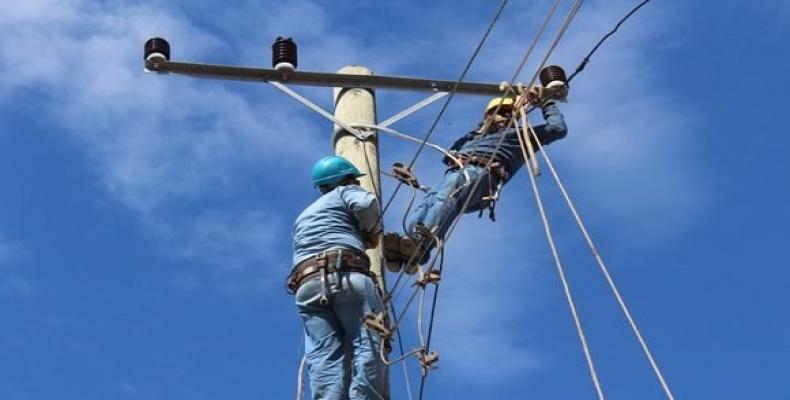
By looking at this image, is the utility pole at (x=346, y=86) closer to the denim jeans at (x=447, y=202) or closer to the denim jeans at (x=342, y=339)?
the denim jeans at (x=447, y=202)

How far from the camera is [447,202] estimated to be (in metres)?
7.73

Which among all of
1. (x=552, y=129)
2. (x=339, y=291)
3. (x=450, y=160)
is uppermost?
(x=552, y=129)

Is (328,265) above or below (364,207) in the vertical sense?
below

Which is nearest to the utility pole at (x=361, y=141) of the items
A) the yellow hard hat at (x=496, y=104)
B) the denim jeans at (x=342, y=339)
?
the denim jeans at (x=342, y=339)

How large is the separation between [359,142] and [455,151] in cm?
117

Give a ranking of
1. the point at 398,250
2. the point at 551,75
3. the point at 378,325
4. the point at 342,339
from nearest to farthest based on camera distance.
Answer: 1. the point at 378,325
2. the point at 342,339
3. the point at 398,250
4. the point at 551,75

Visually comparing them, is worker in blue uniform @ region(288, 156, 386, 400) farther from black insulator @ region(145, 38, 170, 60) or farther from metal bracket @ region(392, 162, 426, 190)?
black insulator @ region(145, 38, 170, 60)

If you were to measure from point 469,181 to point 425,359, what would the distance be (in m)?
1.68

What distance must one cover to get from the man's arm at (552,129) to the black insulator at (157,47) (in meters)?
2.34

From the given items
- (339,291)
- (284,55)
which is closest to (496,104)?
(284,55)

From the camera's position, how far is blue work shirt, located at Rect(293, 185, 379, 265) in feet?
21.5

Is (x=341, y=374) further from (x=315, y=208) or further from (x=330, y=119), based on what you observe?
(x=330, y=119)

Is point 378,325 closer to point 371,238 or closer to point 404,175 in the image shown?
point 371,238

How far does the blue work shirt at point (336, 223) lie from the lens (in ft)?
21.5
